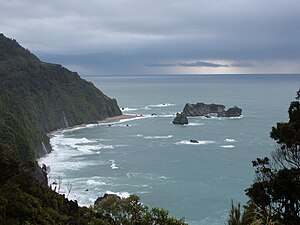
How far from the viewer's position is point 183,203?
156 feet

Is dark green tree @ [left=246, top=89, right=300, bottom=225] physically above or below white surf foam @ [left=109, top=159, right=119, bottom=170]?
above

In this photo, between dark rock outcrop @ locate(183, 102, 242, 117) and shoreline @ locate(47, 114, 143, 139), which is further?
dark rock outcrop @ locate(183, 102, 242, 117)

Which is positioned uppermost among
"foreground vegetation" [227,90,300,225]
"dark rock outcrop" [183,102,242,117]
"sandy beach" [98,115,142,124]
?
"dark rock outcrop" [183,102,242,117]

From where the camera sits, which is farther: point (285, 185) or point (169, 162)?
point (169, 162)

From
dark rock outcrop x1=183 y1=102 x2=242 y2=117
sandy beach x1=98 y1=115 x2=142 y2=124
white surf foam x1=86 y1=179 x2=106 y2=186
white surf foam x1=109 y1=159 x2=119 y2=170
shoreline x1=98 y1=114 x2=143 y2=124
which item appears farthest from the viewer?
dark rock outcrop x1=183 y1=102 x2=242 y2=117

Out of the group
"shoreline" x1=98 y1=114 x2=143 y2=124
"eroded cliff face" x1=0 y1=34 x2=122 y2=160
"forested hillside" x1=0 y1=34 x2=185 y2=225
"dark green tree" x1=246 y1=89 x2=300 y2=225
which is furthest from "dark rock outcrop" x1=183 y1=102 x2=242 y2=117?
"dark green tree" x1=246 y1=89 x2=300 y2=225

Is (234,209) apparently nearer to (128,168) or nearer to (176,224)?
(176,224)

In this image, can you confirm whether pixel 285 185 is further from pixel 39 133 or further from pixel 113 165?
pixel 39 133

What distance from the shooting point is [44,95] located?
116062 mm

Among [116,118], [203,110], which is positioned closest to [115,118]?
[116,118]

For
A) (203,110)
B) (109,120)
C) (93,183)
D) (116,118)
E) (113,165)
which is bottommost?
(93,183)

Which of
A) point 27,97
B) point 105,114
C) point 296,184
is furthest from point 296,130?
point 105,114

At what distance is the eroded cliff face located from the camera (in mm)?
101938

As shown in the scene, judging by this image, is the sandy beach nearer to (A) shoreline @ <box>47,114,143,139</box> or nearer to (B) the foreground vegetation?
(A) shoreline @ <box>47,114,143,139</box>
